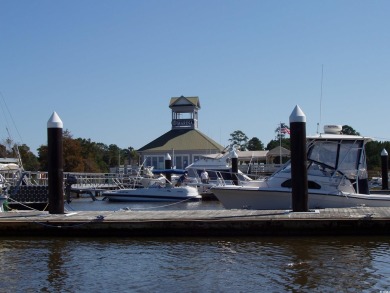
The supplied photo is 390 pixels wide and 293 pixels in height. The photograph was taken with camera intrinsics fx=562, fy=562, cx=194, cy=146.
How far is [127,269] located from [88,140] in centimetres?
7628

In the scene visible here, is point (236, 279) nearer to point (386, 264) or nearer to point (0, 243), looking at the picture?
point (386, 264)

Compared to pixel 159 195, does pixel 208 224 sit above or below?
above

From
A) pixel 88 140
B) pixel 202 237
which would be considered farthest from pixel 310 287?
pixel 88 140

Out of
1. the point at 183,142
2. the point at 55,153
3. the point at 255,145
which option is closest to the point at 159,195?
Answer: the point at 55,153

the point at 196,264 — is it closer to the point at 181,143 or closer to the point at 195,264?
the point at 195,264

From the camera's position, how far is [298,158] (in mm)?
18141

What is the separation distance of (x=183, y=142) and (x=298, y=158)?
53458mm

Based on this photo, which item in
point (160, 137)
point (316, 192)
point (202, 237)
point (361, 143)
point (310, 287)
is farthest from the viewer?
point (160, 137)

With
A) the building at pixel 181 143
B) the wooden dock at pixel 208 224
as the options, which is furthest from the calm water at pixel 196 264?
the building at pixel 181 143

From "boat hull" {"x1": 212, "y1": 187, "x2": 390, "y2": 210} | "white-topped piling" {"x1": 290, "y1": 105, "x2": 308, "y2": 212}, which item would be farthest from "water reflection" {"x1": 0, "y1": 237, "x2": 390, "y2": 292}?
"boat hull" {"x1": 212, "y1": 187, "x2": 390, "y2": 210}

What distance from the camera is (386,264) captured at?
45.0 feet

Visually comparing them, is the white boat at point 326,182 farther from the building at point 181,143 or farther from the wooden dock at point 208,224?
the building at point 181,143

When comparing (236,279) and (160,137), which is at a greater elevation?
(160,137)

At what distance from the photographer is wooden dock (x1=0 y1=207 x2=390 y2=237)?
17.6 meters
